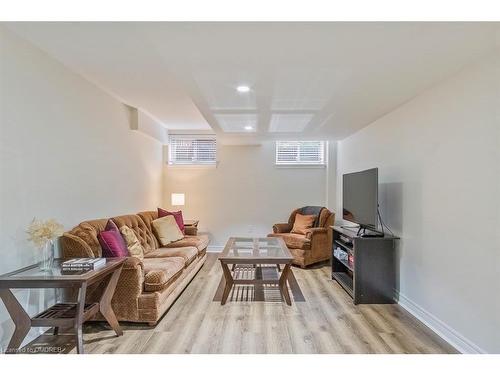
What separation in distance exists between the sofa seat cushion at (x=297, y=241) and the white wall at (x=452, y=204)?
1565 mm

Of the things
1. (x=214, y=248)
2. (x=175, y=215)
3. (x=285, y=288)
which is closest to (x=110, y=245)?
(x=285, y=288)

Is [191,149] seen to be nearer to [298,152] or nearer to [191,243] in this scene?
[298,152]

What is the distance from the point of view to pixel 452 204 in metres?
2.46

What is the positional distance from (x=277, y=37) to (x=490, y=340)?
255 centimetres

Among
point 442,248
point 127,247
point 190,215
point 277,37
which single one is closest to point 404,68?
point 277,37

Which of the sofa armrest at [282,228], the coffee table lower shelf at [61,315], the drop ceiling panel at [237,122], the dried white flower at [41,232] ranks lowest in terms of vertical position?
Answer: the coffee table lower shelf at [61,315]

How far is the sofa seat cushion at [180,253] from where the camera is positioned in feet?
12.1

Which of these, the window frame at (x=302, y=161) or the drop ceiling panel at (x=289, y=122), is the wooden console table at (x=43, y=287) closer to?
the drop ceiling panel at (x=289, y=122)

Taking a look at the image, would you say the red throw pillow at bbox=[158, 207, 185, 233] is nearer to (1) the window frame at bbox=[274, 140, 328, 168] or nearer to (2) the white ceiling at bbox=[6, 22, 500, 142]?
(2) the white ceiling at bbox=[6, 22, 500, 142]

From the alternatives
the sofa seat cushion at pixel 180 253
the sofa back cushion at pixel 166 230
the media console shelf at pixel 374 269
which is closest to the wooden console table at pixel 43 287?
the sofa seat cushion at pixel 180 253

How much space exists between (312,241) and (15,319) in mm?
3906

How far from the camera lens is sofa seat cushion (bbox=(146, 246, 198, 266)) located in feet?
12.1

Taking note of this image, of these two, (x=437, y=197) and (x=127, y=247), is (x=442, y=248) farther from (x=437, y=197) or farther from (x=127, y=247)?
(x=127, y=247)
